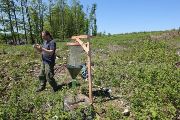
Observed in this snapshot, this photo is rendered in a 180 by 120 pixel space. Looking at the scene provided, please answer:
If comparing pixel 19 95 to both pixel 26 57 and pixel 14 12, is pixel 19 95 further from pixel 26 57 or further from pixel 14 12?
pixel 14 12

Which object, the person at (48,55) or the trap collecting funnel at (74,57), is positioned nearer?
the trap collecting funnel at (74,57)

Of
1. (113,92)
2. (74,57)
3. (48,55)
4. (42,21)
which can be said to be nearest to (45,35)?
(48,55)

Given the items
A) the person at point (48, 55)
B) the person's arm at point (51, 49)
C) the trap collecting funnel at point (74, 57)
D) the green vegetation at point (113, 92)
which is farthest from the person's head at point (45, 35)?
the green vegetation at point (113, 92)

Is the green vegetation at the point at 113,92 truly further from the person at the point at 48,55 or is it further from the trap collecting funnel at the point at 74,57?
the trap collecting funnel at the point at 74,57

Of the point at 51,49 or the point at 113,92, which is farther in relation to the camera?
the point at 113,92

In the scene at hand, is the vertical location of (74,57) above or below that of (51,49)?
below

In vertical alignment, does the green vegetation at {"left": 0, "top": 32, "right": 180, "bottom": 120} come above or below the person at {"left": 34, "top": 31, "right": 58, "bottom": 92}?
below

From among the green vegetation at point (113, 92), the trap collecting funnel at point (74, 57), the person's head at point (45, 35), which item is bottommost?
the green vegetation at point (113, 92)

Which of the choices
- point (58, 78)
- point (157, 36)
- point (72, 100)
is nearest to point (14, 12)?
point (157, 36)

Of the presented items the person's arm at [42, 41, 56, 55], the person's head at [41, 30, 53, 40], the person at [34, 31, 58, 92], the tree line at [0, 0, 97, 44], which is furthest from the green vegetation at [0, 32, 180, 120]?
the tree line at [0, 0, 97, 44]

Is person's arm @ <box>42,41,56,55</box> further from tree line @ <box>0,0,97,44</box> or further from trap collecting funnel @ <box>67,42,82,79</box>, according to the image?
tree line @ <box>0,0,97,44</box>

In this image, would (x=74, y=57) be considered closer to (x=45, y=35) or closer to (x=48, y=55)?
(x=48, y=55)

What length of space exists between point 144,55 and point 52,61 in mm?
9958

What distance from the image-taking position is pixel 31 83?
14.8 meters
